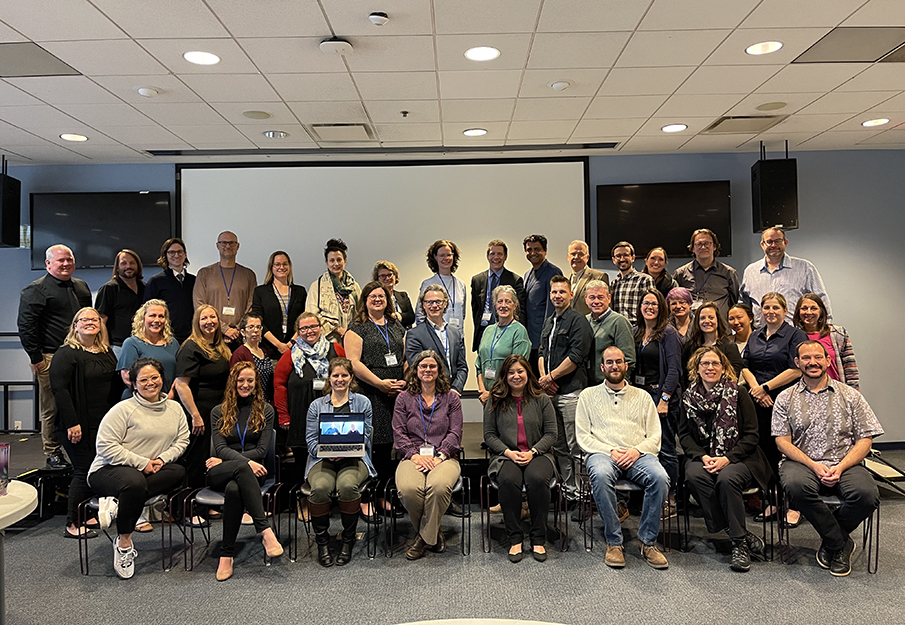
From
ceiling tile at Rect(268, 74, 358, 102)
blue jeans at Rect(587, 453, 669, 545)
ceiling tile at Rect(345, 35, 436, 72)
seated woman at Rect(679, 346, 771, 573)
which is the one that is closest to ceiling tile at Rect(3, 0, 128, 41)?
ceiling tile at Rect(268, 74, 358, 102)

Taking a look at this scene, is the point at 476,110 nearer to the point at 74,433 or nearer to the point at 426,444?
the point at 426,444

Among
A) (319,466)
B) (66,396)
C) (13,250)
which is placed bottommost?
(319,466)

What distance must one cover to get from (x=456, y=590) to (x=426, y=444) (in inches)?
36.1

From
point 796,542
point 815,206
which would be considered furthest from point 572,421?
point 815,206

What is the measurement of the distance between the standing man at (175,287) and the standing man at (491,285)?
245cm

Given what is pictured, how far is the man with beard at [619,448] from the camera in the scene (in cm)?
358

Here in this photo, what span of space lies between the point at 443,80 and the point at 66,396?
3.21 metres

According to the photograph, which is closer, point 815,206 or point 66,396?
point 66,396

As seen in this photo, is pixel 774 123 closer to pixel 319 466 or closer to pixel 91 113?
pixel 319 466

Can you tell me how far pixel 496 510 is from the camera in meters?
4.43

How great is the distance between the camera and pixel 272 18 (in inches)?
129

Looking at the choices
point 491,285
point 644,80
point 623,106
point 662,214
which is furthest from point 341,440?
point 662,214

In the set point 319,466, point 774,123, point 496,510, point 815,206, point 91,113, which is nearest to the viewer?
point 319,466

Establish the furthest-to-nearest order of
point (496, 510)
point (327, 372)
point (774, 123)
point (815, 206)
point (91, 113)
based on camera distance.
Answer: point (815, 206)
point (774, 123)
point (91, 113)
point (496, 510)
point (327, 372)
